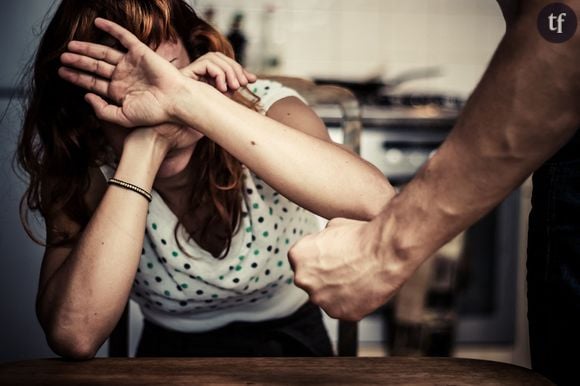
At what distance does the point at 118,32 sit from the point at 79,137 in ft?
0.68

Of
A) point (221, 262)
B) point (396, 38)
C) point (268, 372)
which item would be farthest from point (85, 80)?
point (396, 38)

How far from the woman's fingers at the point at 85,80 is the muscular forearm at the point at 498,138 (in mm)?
507

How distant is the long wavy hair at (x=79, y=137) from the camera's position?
0.96 metres

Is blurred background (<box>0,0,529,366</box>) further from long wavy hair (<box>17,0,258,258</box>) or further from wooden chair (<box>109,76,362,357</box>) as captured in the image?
long wavy hair (<box>17,0,258,258</box>)

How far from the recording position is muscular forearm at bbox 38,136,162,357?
0.90 m

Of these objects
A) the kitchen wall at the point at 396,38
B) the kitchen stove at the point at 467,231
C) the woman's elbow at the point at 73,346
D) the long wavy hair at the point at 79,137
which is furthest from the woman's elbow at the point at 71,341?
the kitchen wall at the point at 396,38

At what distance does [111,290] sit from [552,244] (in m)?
0.58

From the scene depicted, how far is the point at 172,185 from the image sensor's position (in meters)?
1.09

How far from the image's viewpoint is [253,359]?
27.3 inches

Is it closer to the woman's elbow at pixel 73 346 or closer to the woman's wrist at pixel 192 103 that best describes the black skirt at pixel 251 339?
the woman's elbow at pixel 73 346

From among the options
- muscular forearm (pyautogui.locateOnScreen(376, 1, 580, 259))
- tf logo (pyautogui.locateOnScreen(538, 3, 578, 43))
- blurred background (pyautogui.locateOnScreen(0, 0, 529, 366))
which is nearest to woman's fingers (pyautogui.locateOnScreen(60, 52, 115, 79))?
muscular forearm (pyautogui.locateOnScreen(376, 1, 580, 259))

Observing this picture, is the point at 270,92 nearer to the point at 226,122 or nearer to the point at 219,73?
the point at 219,73

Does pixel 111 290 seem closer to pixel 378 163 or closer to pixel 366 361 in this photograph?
pixel 366 361

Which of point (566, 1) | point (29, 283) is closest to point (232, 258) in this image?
point (566, 1)
